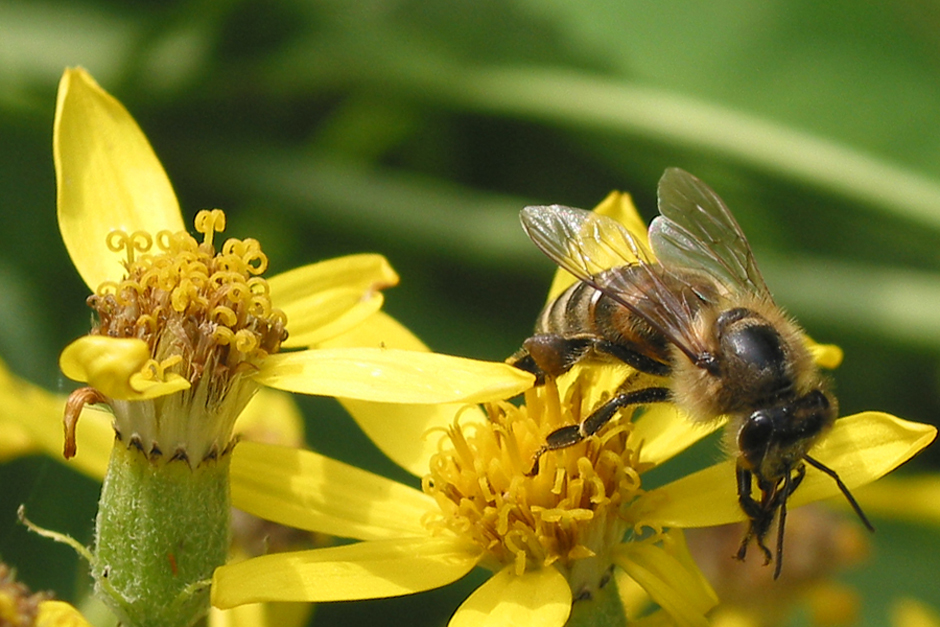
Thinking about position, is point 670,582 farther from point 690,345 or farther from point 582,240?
point 582,240

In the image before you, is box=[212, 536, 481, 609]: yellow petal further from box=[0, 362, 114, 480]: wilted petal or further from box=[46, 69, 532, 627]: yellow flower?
box=[0, 362, 114, 480]: wilted petal

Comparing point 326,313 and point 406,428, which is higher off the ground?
point 326,313

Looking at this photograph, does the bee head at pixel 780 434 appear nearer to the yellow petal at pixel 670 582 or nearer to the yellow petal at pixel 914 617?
the yellow petal at pixel 670 582

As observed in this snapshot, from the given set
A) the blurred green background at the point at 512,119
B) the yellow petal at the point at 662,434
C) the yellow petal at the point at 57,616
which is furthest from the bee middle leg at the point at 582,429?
the blurred green background at the point at 512,119

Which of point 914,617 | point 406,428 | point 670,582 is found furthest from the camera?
point 914,617

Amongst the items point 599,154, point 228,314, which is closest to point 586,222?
point 228,314

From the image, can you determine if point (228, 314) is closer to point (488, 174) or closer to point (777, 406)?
point (777, 406)

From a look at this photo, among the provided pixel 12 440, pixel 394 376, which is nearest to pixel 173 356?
pixel 394 376
